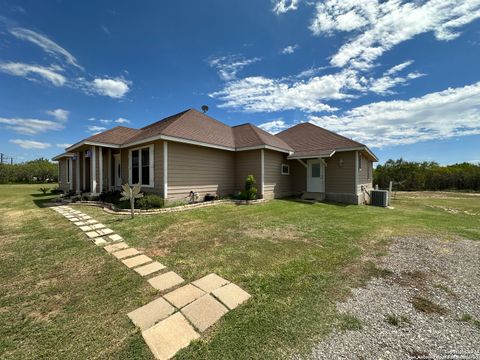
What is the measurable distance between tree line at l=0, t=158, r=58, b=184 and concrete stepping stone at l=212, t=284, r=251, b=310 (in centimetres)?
5369

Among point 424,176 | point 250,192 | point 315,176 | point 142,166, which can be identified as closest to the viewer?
point 142,166

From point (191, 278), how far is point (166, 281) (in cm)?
36

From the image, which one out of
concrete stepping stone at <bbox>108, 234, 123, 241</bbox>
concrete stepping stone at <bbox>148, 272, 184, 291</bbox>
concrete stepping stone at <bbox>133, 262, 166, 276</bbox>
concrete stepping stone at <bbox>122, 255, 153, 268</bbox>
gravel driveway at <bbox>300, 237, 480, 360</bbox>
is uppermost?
concrete stepping stone at <bbox>108, 234, 123, 241</bbox>

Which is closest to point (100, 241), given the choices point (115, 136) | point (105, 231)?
point (105, 231)

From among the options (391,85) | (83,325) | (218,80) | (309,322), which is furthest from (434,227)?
(218,80)

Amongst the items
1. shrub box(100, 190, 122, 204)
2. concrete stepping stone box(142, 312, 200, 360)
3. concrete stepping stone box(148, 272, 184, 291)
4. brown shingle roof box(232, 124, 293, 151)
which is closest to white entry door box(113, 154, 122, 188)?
shrub box(100, 190, 122, 204)

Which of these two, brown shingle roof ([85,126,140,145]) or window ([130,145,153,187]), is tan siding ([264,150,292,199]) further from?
brown shingle roof ([85,126,140,145])

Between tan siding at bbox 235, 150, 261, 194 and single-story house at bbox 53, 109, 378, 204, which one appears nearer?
single-story house at bbox 53, 109, 378, 204

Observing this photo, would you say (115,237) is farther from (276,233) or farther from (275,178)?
(275,178)

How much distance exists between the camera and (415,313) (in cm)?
232

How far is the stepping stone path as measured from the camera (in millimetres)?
1886

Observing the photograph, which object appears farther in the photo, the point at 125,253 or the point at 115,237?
the point at 115,237

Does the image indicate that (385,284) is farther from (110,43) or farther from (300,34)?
(110,43)

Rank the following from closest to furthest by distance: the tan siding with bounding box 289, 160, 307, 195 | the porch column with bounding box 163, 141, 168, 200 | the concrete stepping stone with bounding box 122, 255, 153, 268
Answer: the concrete stepping stone with bounding box 122, 255, 153, 268 → the porch column with bounding box 163, 141, 168, 200 → the tan siding with bounding box 289, 160, 307, 195
